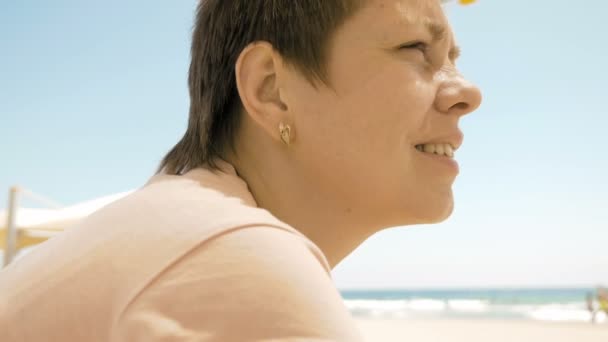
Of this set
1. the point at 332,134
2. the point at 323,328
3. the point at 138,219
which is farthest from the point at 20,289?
the point at 332,134

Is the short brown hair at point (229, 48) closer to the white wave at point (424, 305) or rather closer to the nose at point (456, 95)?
the nose at point (456, 95)

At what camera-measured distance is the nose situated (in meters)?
1.08

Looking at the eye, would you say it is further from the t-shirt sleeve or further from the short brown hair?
the t-shirt sleeve

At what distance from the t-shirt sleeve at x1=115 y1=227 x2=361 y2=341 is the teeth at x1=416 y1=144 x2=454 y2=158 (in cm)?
53

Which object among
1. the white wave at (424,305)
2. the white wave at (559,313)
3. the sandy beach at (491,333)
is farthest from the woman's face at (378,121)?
the white wave at (424,305)

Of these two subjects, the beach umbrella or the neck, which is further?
the beach umbrella

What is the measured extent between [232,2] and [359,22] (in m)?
0.26

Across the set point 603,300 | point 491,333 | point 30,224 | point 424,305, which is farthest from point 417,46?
point 424,305

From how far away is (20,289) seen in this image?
728 mm

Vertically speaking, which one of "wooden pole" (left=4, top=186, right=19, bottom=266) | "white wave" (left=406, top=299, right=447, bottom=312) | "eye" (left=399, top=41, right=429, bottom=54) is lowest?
"white wave" (left=406, top=299, right=447, bottom=312)

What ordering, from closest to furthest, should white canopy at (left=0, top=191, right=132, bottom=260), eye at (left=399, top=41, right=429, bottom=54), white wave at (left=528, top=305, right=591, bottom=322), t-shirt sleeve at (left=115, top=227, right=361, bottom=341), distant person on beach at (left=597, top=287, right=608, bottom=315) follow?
t-shirt sleeve at (left=115, top=227, right=361, bottom=341), eye at (left=399, top=41, right=429, bottom=54), white canopy at (left=0, top=191, right=132, bottom=260), distant person on beach at (left=597, top=287, right=608, bottom=315), white wave at (left=528, top=305, right=591, bottom=322)

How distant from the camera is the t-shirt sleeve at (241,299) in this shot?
55 centimetres

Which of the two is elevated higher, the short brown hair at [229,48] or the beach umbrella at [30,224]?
the short brown hair at [229,48]

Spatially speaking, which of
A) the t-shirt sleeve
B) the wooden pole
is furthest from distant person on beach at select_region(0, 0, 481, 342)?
the wooden pole
